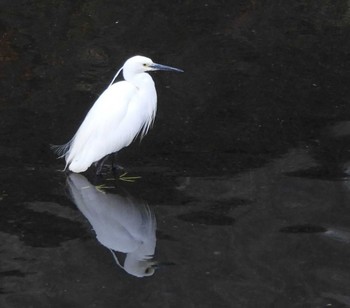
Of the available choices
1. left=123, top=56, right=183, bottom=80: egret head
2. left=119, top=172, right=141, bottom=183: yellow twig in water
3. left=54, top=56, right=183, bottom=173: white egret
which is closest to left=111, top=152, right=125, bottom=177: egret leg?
left=119, top=172, right=141, bottom=183: yellow twig in water

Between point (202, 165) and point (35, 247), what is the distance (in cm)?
167

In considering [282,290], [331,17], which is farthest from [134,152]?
[331,17]

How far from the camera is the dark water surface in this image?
5.40 m

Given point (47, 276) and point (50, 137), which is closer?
point (47, 276)

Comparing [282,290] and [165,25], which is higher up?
[165,25]

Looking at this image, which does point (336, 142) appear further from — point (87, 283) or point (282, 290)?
point (87, 283)

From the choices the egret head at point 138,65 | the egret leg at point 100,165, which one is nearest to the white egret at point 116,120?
the egret head at point 138,65

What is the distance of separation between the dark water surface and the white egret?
0.21 metres

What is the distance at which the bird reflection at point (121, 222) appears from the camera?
18.4 feet

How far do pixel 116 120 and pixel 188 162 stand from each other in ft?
2.24

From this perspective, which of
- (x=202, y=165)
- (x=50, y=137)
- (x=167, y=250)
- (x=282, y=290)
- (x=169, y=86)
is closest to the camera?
(x=282, y=290)

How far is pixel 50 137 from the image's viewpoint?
731cm

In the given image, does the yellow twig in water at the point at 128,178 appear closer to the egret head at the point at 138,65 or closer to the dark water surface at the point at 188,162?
the dark water surface at the point at 188,162

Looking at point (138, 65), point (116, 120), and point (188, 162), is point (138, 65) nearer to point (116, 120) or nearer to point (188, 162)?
point (116, 120)
